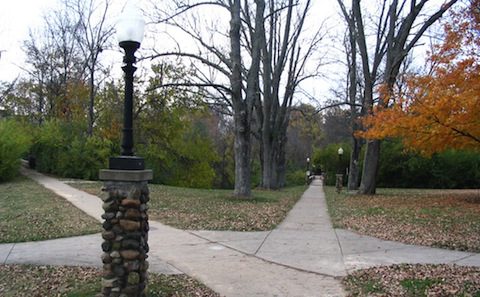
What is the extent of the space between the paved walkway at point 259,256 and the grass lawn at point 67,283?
1.04 ft

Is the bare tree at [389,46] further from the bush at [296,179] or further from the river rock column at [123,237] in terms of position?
the bush at [296,179]

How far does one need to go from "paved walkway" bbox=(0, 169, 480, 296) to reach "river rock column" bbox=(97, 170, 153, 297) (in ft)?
3.83

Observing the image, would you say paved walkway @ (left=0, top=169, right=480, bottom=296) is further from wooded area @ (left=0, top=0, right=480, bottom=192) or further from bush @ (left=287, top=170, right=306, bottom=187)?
bush @ (left=287, top=170, right=306, bottom=187)

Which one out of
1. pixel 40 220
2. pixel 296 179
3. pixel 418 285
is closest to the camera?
pixel 418 285

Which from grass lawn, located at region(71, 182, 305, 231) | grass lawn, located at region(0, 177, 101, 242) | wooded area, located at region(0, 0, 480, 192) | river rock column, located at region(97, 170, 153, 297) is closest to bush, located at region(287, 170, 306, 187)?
wooded area, located at region(0, 0, 480, 192)

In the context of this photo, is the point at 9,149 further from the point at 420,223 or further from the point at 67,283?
the point at 420,223

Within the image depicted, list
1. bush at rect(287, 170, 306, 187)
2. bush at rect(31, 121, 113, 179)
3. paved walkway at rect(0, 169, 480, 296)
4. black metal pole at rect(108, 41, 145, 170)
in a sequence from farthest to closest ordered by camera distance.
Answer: bush at rect(287, 170, 306, 187) < bush at rect(31, 121, 113, 179) < paved walkway at rect(0, 169, 480, 296) < black metal pole at rect(108, 41, 145, 170)

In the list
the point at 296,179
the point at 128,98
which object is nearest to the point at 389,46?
the point at 128,98

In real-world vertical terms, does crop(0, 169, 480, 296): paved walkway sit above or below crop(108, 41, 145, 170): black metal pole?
below

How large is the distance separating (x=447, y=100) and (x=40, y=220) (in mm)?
11992

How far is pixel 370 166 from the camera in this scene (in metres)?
21.4

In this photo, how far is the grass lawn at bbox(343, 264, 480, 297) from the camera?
537 cm

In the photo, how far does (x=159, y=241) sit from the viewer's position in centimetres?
855

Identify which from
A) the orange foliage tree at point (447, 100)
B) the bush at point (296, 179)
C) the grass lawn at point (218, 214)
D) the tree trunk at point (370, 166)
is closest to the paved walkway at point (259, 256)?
the grass lawn at point (218, 214)
